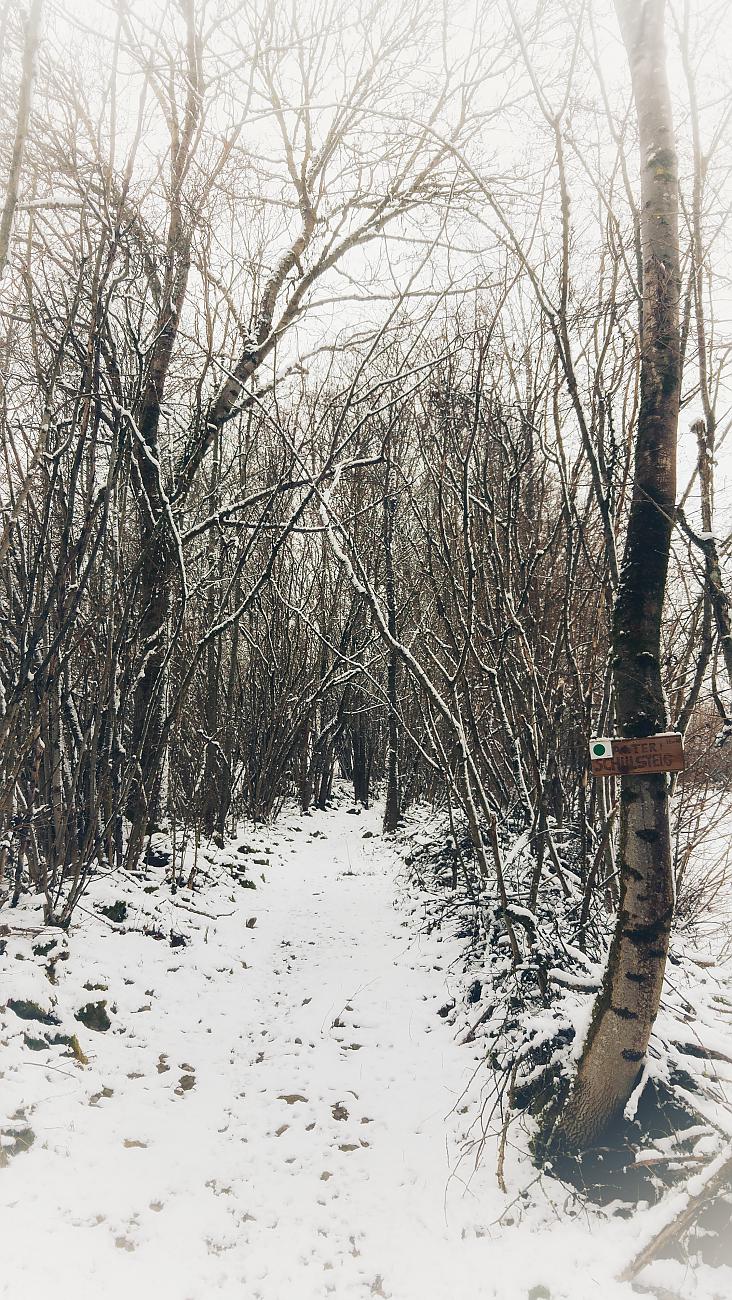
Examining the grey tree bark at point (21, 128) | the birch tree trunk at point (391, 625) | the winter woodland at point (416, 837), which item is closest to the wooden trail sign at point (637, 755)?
the winter woodland at point (416, 837)

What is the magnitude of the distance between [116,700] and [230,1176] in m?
3.18

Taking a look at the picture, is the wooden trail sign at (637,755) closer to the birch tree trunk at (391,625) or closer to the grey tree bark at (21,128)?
the grey tree bark at (21,128)

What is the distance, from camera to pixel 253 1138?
2.85m

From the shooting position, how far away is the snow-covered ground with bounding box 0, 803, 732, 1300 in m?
2.07

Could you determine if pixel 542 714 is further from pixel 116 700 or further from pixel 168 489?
pixel 168 489

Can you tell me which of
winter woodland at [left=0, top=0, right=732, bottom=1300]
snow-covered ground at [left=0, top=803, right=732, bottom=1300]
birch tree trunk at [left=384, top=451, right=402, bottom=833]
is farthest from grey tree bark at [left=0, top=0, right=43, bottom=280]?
birch tree trunk at [left=384, top=451, right=402, bottom=833]

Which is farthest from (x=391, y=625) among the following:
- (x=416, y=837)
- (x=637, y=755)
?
(x=637, y=755)

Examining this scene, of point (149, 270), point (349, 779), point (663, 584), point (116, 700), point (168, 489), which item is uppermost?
point (149, 270)

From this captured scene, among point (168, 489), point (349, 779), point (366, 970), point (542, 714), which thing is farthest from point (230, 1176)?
point (349, 779)

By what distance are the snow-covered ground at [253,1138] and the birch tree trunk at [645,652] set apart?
0.45 meters

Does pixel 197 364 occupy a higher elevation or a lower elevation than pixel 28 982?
higher

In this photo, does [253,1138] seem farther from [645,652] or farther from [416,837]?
[416,837]

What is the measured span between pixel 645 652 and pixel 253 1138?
278 centimetres

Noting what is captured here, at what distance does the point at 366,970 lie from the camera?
459 cm
